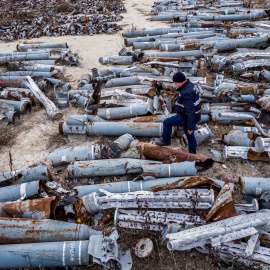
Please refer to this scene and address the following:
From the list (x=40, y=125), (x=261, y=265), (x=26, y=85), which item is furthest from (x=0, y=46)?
(x=261, y=265)

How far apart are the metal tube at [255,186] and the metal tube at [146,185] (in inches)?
10.2

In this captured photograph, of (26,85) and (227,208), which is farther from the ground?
(26,85)

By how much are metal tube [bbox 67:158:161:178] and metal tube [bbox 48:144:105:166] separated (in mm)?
278

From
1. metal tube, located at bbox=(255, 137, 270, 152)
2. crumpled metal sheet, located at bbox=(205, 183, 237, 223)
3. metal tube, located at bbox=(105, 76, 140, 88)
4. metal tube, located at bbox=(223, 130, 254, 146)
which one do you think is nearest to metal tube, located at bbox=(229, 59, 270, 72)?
metal tube, located at bbox=(105, 76, 140, 88)

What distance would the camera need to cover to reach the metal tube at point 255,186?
4016mm

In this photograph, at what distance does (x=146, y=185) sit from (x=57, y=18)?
607 inches

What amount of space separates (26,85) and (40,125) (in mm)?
1996

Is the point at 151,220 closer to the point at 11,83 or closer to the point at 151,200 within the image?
the point at 151,200

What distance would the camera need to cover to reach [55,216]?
3.81 m

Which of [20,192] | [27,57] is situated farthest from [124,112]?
[27,57]

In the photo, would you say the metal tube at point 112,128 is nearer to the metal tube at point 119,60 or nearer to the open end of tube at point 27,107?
the open end of tube at point 27,107

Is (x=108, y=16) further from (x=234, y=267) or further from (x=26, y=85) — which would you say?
(x=234, y=267)

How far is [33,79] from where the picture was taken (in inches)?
320

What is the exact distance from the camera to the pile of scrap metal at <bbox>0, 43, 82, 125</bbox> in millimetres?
6637
